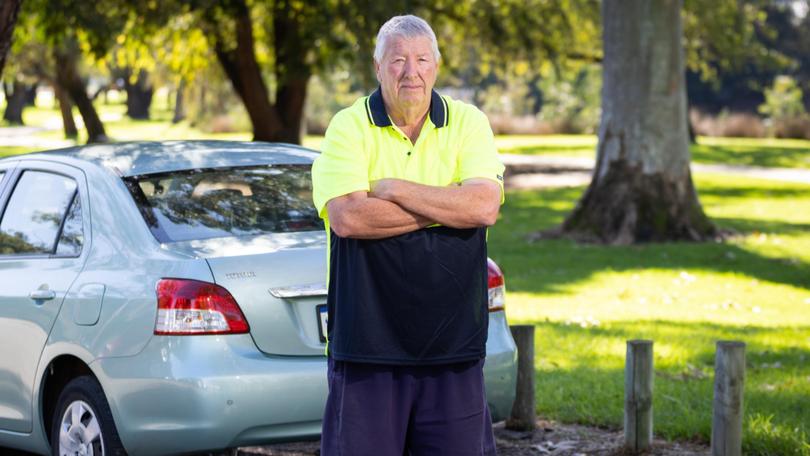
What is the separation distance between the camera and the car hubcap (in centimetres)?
546

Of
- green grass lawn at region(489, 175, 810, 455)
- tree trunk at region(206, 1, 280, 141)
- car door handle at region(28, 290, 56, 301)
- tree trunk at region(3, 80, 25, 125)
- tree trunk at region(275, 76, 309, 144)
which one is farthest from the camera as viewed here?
tree trunk at region(3, 80, 25, 125)

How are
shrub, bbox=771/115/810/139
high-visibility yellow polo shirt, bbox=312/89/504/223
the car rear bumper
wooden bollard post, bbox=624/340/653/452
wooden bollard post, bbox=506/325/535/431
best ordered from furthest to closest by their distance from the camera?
shrub, bbox=771/115/810/139 → wooden bollard post, bbox=506/325/535/431 → wooden bollard post, bbox=624/340/653/452 → the car rear bumper → high-visibility yellow polo shirt, bbox=312/89/504/223

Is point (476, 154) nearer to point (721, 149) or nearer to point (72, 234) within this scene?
point (72, 234)

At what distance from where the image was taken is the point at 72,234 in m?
5.93

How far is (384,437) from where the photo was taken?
3.74 metres

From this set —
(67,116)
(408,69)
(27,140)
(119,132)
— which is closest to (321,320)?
(408,69)

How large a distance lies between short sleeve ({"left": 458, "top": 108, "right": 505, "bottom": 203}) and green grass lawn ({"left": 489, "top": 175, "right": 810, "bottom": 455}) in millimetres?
3156

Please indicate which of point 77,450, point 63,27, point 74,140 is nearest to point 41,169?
point 77,450

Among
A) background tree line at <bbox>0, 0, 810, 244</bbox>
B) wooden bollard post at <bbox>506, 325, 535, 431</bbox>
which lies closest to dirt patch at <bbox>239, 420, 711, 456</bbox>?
wooden bollard post at <bbox>506, 325, 535, 431</bbox>

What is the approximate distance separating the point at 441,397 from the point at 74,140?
47.1 meters

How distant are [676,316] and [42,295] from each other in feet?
23.5

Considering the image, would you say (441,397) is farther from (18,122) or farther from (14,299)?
(18,122)

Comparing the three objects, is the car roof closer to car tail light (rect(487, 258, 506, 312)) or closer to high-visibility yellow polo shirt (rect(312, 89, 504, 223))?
car tail light (rect(487, 258, 506, 312))

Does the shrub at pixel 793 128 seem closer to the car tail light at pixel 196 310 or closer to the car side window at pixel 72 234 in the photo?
the car side window at pixel 72 234
